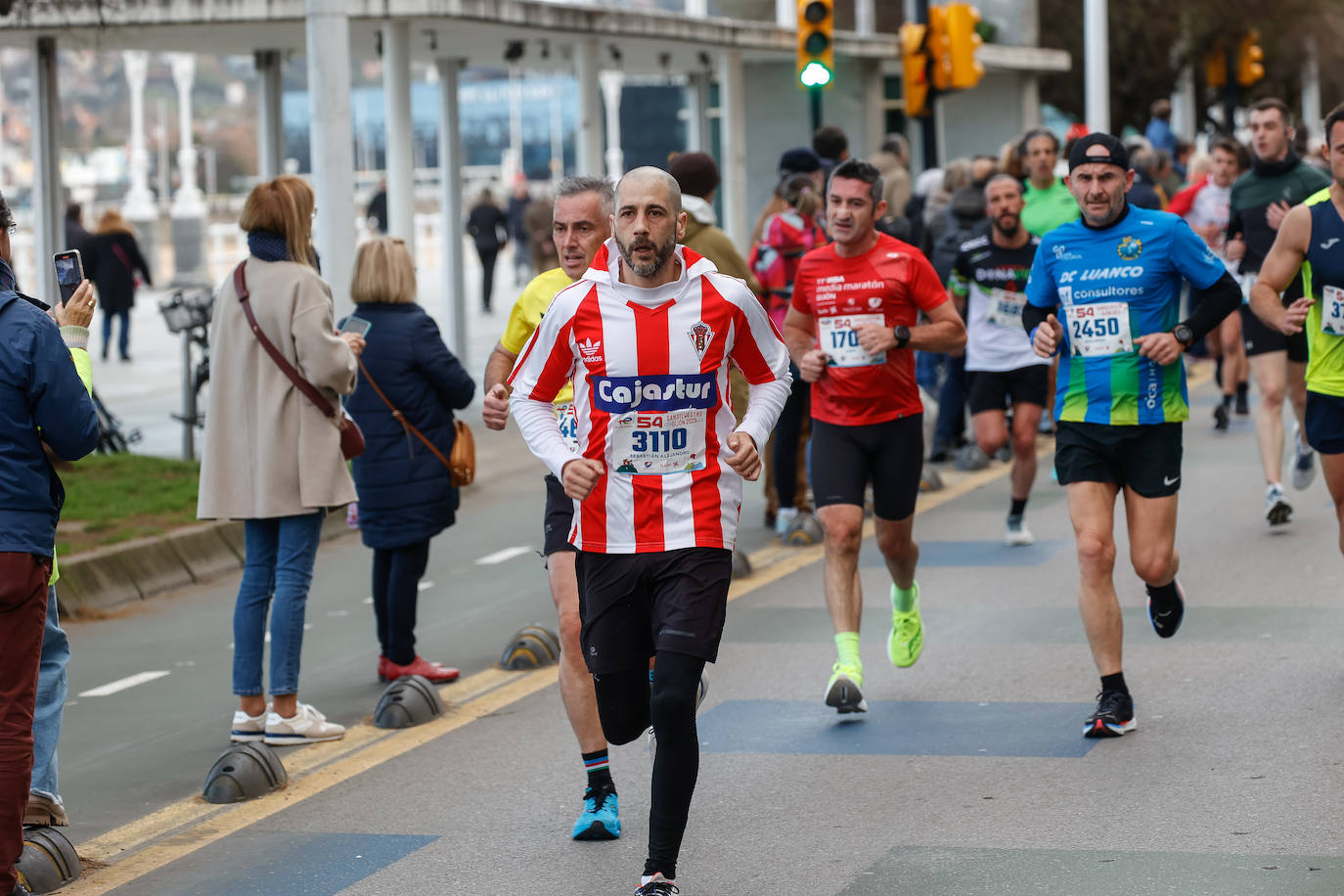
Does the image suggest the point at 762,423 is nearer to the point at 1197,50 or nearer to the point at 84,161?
the point at 1197,50

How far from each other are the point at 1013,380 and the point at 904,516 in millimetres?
3495

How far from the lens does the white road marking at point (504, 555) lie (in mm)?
11148

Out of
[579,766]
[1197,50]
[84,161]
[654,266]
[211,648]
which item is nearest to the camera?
[654,266]

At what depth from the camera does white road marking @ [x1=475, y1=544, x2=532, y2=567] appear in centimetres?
1115

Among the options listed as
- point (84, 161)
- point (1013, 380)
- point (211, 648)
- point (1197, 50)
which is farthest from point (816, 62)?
point (84, 161)

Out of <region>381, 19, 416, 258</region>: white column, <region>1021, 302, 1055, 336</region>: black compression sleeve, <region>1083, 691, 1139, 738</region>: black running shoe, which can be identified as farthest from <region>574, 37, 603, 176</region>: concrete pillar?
<region>1083, 691, 1139, 738</region>: black running shoe

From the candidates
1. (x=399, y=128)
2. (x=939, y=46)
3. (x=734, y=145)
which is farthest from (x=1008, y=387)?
(x=734, y=145)

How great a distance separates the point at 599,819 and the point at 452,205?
43.7ft

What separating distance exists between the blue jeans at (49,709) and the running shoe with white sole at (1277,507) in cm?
707

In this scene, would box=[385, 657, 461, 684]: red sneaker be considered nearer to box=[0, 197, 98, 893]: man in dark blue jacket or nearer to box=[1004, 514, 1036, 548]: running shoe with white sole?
box=[0, 197, 98, 893]: man in dark blue jacket

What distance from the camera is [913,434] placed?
7.62 meters

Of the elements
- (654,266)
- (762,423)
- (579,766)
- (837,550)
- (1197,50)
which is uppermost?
(1197,50)

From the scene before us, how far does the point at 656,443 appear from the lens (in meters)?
5.30

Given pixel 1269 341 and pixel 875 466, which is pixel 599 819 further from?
pixel 1269 341
